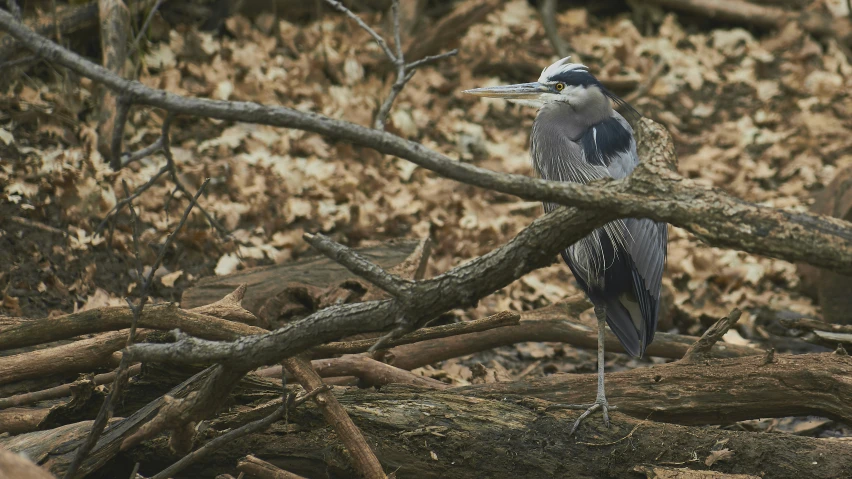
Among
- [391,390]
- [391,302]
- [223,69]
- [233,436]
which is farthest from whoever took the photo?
[223,69]

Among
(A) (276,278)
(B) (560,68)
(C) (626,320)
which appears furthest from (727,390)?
(A) (276,278)

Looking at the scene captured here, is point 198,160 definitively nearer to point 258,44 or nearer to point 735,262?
point 258,44

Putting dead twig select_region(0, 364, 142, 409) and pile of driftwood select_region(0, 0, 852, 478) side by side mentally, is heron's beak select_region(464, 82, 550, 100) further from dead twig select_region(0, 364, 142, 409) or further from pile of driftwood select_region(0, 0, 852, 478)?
dead twig select_region(0, 364, 142, 409)

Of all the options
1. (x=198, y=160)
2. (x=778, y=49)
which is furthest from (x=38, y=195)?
(x=778, y=49)

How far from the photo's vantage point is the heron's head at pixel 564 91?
382cm

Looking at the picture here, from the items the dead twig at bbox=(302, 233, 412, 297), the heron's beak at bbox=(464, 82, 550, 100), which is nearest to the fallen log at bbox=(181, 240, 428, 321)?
the heron's beak at bbox=(464, 82, 550, 100)

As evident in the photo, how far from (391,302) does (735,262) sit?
436 cm

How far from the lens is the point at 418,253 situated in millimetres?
4258

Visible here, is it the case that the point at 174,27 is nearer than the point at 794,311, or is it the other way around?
the point at 794,311

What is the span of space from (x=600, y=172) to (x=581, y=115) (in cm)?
34

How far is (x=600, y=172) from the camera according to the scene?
368 cm

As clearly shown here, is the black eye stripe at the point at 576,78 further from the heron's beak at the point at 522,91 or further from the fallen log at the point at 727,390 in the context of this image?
the fallen log at the point at 727,390

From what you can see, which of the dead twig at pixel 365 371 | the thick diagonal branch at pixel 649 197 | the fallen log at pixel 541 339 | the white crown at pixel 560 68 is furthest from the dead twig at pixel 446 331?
the white crown at pixel 560 68

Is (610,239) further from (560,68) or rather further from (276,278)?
(276,278)
